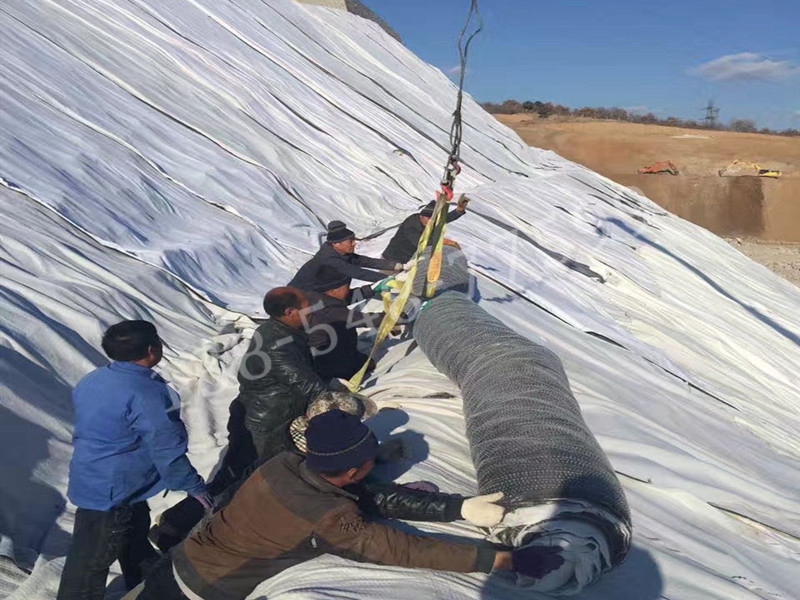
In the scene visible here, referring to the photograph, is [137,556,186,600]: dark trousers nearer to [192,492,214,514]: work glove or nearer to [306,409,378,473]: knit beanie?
[192,492,214,514]: work glove

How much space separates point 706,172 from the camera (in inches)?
1092

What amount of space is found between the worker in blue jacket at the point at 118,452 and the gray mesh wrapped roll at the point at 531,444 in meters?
1.03

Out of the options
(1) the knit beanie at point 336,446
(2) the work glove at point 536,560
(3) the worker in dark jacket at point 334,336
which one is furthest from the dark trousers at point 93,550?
(3) the worker in dark jacket at point 334,336

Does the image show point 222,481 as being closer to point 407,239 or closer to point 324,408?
point 324,408

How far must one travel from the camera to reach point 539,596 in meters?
2.14

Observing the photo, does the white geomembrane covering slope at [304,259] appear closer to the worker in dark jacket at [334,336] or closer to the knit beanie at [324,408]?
the worker in dark jacket at [334,336]

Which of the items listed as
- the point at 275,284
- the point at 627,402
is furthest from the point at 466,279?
the point at 275,284

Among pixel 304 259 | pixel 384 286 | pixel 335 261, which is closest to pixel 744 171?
pixel 304 259

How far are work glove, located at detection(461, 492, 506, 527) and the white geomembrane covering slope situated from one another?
7.0 inches

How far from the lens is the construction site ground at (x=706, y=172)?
22.2 m

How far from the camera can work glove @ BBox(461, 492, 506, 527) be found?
2.28m

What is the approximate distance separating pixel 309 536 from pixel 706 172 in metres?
28.4

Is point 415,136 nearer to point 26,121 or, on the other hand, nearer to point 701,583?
point 26,121

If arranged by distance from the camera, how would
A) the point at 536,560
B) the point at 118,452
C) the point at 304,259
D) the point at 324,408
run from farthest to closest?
the point at 304,259
the point at 324,408
the point at 118,452
the point at 536,560
